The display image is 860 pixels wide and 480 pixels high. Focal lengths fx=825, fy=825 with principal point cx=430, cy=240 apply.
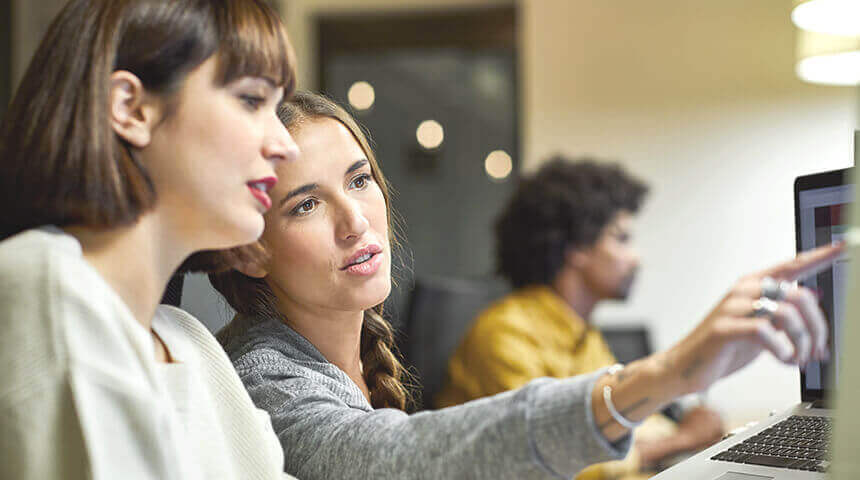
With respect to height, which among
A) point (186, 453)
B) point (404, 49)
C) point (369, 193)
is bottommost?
point (186, 453)

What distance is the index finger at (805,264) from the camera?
577mm

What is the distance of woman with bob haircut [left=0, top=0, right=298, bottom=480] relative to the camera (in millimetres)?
562

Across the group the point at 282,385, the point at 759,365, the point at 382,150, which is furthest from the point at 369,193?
the point at 382,150

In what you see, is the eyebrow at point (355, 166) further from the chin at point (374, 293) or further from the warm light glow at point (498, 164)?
the warm light glow at point (498, 164)

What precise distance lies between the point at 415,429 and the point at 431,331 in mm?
1600

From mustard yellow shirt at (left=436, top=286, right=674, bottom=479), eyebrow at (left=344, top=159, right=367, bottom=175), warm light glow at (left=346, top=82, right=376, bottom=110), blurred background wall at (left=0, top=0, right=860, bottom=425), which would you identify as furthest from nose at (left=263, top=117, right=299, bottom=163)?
warm light glow at (left=346, top=82, right=376, bottom=110)

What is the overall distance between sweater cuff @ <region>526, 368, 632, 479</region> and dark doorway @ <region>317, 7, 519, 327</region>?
301 centimetres

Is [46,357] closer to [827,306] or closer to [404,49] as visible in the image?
[827,306]

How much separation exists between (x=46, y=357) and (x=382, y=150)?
317 cm

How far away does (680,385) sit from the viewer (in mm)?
579

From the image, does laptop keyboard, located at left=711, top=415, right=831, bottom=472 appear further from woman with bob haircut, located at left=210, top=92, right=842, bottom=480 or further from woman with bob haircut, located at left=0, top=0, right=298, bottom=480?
woman with bob haircut, located at left=0, top=0, right=298, bottom=480

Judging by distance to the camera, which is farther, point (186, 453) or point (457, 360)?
point (457, 360)

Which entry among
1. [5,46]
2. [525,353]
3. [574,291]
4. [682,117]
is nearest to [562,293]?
[574,291]

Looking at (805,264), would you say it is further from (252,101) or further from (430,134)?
(430,134)
